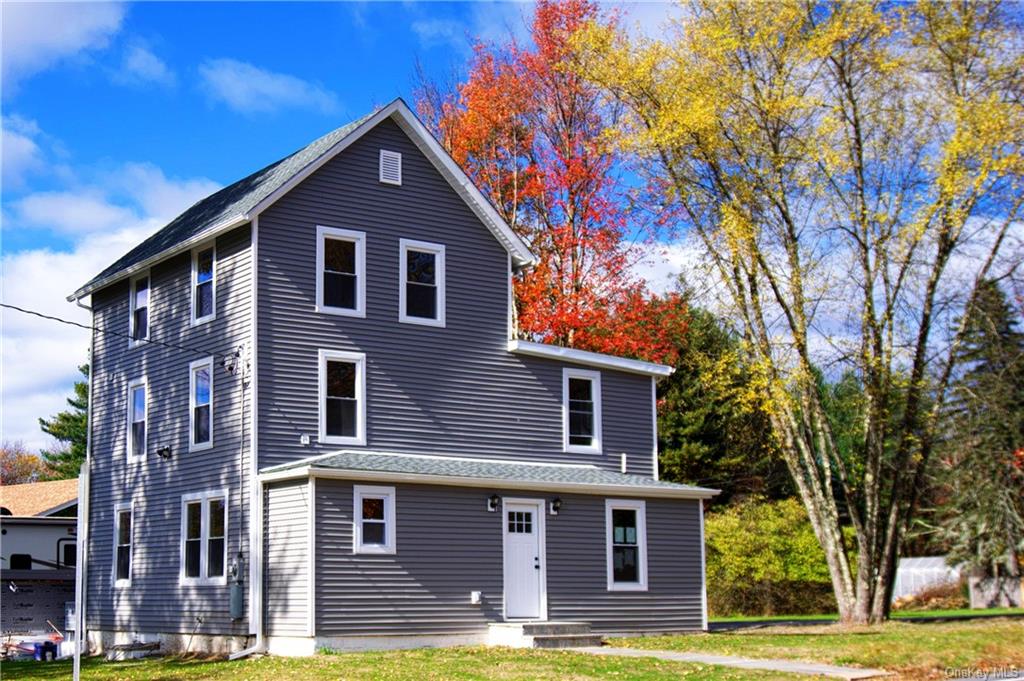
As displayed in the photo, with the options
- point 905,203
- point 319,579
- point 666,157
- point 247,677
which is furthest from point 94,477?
point 905,203

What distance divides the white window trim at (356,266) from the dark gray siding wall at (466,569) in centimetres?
369

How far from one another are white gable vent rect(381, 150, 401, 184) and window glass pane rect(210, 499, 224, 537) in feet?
23.3

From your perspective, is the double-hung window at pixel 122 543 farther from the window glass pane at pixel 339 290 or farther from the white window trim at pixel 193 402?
the window glass pane at pixel 339 290

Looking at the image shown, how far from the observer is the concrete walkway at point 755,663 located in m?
15.2

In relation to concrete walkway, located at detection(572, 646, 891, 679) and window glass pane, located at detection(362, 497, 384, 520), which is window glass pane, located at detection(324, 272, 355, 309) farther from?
concrete walkway, located at detection(572, 646, 891, 679)

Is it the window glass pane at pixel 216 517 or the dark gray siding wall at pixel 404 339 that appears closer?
the dark gray siding wall at pixel 404 339

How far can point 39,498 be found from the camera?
34594mm

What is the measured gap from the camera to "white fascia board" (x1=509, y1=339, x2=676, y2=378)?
24.5 metres

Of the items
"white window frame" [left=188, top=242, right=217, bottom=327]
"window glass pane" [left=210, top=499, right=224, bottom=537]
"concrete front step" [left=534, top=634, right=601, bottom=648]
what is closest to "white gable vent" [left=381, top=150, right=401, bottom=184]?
"white window frame" [left=188, top=242, right=217, bottom=327]

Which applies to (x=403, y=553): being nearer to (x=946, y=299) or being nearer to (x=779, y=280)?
(x=779, y=280)

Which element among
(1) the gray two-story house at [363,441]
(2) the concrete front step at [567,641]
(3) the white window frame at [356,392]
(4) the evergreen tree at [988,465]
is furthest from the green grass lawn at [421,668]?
(4) the evergreen tree at [988,465]

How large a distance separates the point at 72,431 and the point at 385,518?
39.4m

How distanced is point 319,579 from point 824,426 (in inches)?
525

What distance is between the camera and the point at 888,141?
1060 inches
